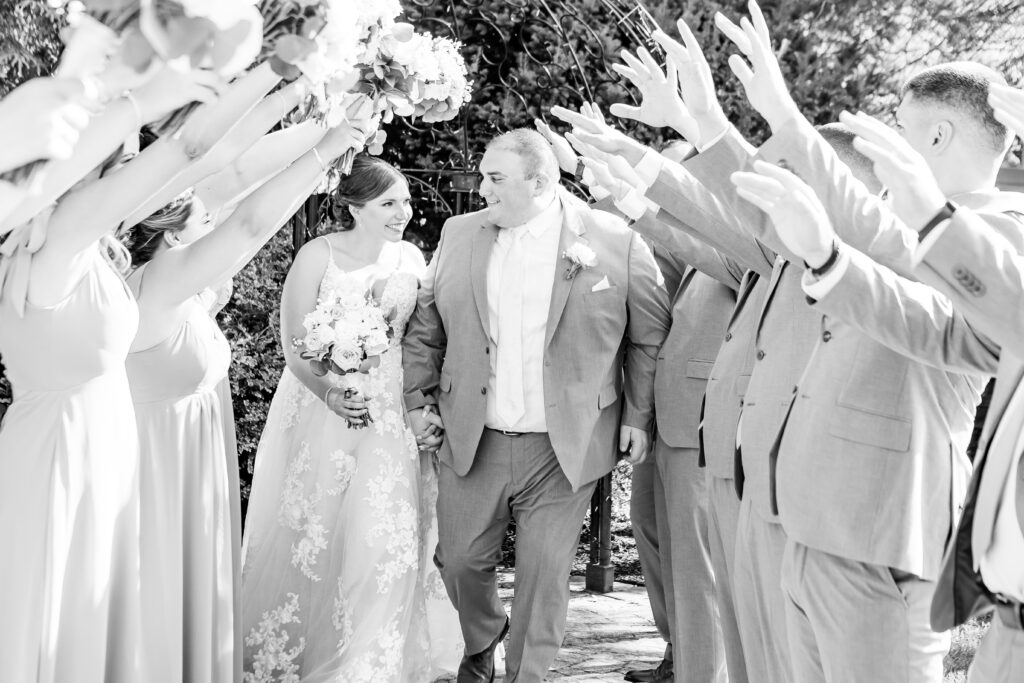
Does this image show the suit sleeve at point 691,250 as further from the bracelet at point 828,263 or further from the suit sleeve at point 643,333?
the bracelet at point 828,263

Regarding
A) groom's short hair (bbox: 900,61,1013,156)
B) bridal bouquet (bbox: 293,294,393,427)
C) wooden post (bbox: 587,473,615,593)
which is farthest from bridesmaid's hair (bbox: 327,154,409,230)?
groom's short hair (bbox: 900,61,1013,156)

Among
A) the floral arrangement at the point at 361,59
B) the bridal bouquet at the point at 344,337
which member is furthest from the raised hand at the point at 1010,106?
the bridal bouquet at the point at 344,337

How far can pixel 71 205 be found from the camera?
2.89 meters

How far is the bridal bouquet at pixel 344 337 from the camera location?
468 centimetres

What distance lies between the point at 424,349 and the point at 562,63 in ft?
8.93

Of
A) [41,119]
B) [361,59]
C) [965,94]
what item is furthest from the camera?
[361,59]

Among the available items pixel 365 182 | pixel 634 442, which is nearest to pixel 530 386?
pixel 634 442

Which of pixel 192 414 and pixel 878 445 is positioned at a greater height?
pixel 192 414

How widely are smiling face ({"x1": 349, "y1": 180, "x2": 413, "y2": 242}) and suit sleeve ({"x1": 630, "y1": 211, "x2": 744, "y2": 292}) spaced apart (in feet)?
3.69

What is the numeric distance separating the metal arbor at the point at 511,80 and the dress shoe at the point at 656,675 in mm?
1258

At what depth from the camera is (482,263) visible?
4.98 m

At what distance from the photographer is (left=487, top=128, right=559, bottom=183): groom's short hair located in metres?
4.91

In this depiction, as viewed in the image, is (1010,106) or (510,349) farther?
(510,349)

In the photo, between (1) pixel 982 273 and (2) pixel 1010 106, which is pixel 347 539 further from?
(2) pixel 1010 106
